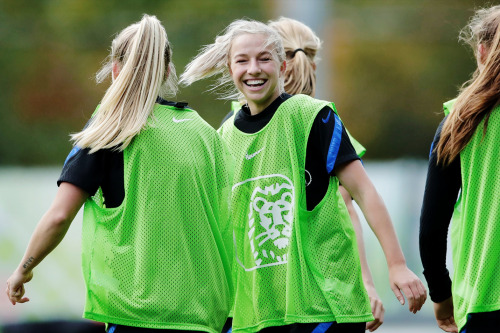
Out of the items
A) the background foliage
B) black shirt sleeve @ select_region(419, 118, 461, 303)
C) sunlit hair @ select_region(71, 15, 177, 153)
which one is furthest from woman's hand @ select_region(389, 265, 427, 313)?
the background foliage

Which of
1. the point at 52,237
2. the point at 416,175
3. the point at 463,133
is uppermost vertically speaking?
the point at 463,133

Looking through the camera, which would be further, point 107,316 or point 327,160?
point 327,160

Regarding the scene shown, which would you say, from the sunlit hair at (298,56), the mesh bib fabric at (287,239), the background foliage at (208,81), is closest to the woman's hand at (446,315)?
the mesh bib fabric at (287,239)

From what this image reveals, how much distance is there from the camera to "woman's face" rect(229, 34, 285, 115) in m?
4.89

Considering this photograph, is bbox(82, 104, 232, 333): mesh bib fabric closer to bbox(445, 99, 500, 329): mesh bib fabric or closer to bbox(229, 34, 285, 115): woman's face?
bbox(229, 34, 285, 115): woman's face

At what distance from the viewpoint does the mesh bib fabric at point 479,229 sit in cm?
405

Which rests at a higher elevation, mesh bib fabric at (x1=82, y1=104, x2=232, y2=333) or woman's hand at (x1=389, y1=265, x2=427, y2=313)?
mesh bib fabric at (x1=82, y1=104, x2=232, y2=333)

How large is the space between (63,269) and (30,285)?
31cm

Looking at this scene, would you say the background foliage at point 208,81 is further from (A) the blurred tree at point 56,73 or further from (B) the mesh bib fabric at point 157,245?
(B) the mesh bib fabric at point 157,245

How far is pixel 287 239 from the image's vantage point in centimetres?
473

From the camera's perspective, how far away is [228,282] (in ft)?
14.9

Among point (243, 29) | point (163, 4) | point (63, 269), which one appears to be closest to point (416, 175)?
point (63, 269)

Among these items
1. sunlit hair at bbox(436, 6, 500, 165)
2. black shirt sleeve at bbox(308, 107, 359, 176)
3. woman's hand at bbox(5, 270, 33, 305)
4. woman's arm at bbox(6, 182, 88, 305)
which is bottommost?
woman's hand at bbox(5, 270, 33, 305)

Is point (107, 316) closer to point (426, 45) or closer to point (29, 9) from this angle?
point (426, 45)
